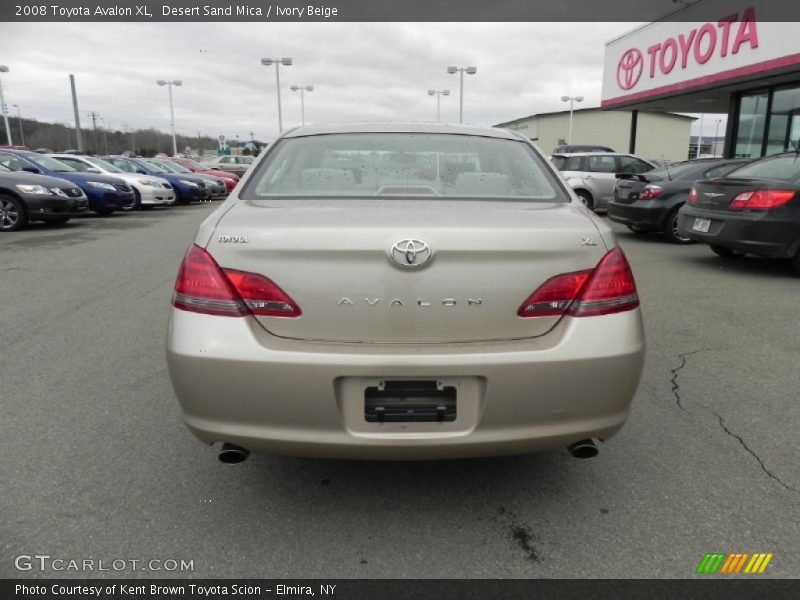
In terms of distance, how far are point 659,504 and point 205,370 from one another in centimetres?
190

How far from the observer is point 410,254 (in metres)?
2.06

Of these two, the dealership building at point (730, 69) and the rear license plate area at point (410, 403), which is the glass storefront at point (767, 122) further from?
the rear license plate area at point (410, 403)

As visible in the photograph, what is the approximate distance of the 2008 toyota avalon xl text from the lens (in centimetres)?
208

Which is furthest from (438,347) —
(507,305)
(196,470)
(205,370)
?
(196,470)

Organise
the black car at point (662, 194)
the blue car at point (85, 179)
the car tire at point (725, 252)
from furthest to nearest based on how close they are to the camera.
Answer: the blue car at point (85, 179) < the black car at point (662, 194) < the car tire at point (725, 252)

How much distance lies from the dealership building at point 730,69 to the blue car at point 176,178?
15128mm

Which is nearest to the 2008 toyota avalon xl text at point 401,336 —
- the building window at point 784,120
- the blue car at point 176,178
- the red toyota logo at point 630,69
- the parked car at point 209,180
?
the building window at point 784,120

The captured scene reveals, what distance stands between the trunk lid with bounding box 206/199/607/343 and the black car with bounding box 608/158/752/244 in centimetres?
856

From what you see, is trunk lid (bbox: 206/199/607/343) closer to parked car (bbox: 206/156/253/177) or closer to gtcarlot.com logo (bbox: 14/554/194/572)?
gtcarlot.com logo (bbox: 14/554/194/572)

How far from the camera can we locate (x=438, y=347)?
6.92 feet

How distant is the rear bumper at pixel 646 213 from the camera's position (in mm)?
9938

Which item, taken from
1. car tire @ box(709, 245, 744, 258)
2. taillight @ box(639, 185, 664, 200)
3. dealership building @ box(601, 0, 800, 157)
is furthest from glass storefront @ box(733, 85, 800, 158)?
car tire @ box(709, 245, 744, 258)

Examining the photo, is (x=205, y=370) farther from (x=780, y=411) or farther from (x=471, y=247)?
(x=780, y=411)
